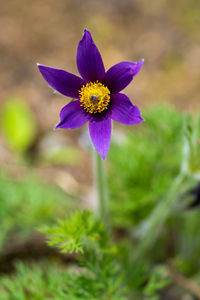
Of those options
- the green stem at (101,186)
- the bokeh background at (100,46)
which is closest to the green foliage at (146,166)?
the green stem at (101,186)

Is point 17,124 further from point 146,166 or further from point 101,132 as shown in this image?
point 101,132

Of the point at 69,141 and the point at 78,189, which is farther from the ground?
the point at 69,141

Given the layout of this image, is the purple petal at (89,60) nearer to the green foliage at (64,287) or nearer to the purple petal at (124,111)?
the purple petal at (124,111)

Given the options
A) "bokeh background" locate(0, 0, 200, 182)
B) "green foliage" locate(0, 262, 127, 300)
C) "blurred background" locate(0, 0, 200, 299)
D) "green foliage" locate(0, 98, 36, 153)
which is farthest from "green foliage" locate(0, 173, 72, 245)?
"green foliage" locate(0, 98, 36, 153)

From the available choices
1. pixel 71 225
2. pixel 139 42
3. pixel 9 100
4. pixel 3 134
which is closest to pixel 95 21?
pixel 139 42

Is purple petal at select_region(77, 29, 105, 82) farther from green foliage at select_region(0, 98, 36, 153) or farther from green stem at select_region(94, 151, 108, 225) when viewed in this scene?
green foliage at select_region(0, 98, 36, 153)

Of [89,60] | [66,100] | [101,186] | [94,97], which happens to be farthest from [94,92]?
[66,100]

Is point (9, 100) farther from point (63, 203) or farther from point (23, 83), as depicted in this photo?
point (63, 203)

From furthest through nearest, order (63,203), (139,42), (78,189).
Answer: (139,42) < (78,189) < (63,203)
